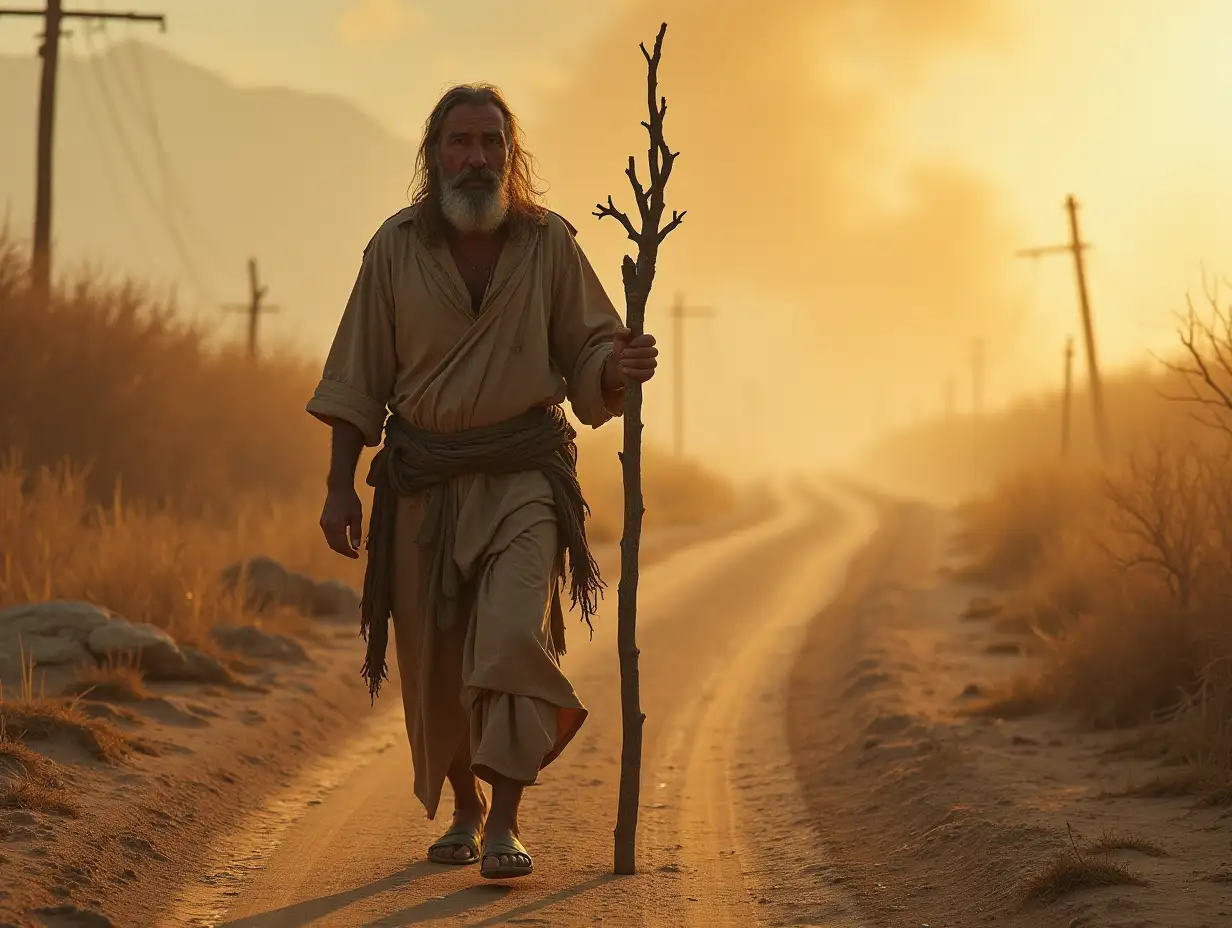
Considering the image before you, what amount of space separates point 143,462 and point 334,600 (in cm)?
530

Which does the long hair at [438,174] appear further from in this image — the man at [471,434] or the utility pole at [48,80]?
the utility pole at [48,80]

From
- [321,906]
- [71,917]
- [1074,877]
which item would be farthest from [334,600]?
[1074,877]

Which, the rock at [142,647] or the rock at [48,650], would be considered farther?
the rock at [142,647]

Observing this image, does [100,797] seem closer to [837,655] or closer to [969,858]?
[969,858]

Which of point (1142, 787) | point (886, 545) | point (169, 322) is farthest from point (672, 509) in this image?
point (1142, 787)

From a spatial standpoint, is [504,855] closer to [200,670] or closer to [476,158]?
[476,158]

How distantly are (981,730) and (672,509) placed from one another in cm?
2324

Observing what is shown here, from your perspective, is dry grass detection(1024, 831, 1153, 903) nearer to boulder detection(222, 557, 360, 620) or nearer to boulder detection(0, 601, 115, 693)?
boulder detection(0, 601, 115, 693)

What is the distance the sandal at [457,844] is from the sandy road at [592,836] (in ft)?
0.18

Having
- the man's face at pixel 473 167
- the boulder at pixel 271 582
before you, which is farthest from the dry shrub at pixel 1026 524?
the man's face at pixel 473 167

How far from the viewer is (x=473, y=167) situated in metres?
5.62

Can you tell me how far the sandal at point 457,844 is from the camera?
559cm

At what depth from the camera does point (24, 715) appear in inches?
261

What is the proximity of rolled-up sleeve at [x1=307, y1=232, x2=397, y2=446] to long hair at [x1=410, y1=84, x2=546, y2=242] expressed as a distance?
0.75 ft
